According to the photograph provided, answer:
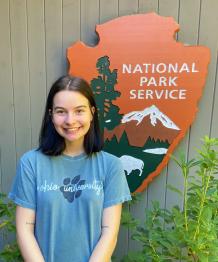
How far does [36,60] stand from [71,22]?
321 millimetres

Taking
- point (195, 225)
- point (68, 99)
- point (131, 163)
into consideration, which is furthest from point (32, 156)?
point (131, 163)

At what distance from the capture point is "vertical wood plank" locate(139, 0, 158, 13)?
5.32 ft

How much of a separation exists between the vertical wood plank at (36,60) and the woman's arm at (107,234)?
3.35ft

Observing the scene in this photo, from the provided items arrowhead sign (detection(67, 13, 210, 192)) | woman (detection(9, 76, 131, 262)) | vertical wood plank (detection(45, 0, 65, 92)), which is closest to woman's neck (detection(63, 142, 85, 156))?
woman (detection(9, 76, 131, 262))

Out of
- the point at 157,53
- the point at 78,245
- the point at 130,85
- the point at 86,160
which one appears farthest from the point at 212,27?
the point at 78,245

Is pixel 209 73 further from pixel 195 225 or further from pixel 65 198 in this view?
pixel 65 198

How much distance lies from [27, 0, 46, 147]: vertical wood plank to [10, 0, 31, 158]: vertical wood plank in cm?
3

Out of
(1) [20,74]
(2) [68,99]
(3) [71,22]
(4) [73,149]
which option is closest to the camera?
(2) [68,99]

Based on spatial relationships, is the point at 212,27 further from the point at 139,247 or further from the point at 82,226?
the point at 139,247

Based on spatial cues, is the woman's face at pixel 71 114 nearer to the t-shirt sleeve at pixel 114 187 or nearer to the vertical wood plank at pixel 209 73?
the t-shirt sleeve at pixel 114 187

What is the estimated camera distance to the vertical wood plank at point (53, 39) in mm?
1734

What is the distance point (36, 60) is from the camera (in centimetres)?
182

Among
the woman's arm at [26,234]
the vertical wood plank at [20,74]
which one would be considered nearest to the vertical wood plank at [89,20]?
the vertical wood plank at [20,74]

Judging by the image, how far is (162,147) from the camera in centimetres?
167
